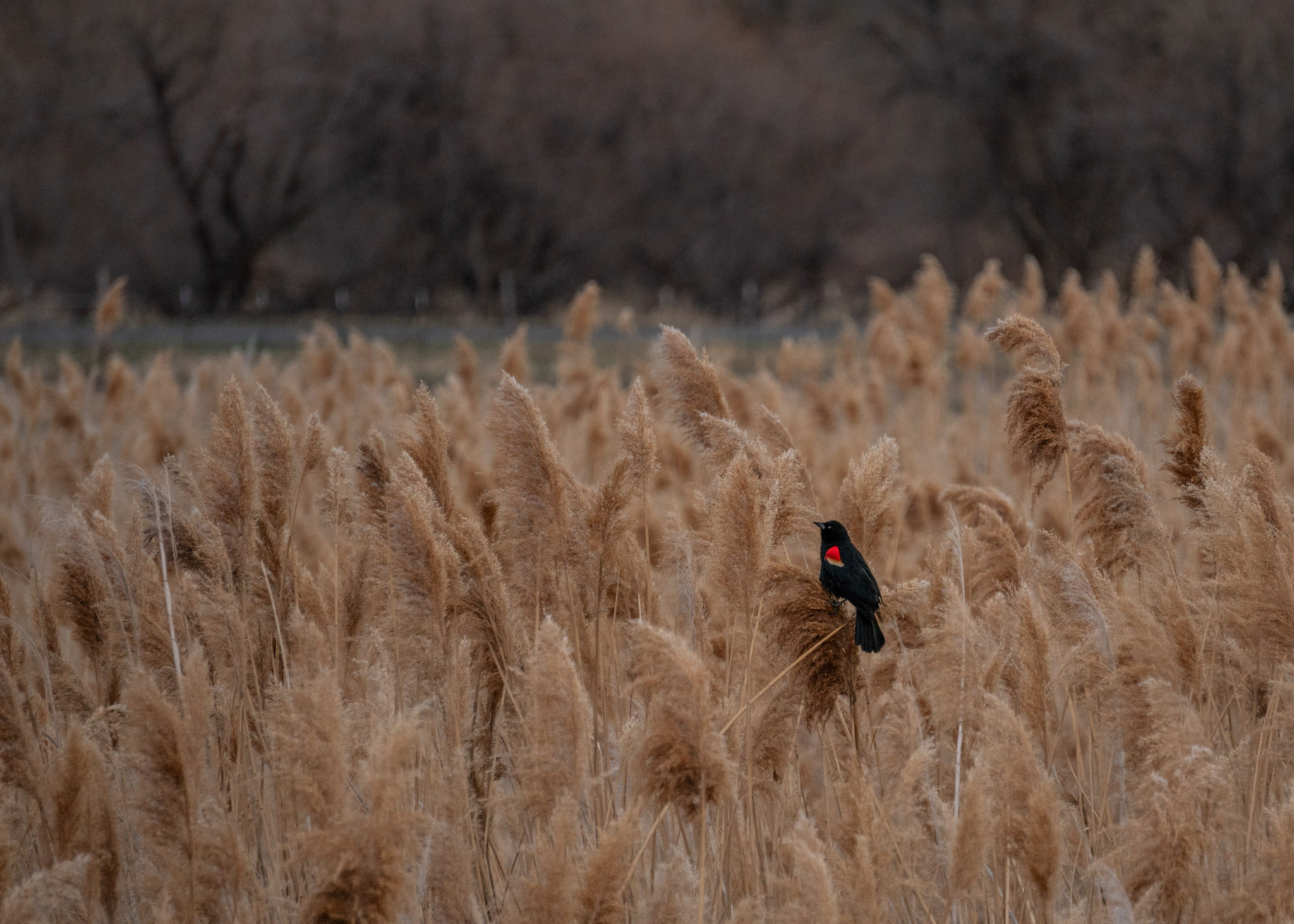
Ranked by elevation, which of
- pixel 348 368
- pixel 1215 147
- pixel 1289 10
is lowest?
pixel 348 368

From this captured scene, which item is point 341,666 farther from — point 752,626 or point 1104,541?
point 1104,541

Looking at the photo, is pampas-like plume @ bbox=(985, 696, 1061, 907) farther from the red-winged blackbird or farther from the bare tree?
the bare tree

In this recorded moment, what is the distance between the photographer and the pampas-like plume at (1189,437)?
2.67 m

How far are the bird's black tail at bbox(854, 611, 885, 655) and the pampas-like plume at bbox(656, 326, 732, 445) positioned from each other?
0.71 m

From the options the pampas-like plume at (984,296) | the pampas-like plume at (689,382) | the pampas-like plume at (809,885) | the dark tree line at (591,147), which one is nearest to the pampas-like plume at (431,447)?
the pampas-like plume at (689,382)

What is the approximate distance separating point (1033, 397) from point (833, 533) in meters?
0.60

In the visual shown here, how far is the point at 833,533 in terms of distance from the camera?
89.0 inches

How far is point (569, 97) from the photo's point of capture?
25.5m

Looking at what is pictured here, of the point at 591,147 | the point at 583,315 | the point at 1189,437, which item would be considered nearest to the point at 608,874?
the point at 1189,437

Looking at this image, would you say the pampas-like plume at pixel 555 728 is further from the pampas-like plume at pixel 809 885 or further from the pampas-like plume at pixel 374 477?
the pampas-like plume at pixel 374 477

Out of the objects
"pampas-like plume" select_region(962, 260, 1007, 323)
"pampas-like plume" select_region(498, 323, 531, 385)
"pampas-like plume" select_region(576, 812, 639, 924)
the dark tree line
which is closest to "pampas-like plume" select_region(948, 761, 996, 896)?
"pampas-like plume" select_region(576, 812, 639, 924)

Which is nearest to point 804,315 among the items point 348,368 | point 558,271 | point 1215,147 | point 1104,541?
point 558,271

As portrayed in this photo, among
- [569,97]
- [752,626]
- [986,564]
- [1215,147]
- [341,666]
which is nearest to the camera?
[752,626]

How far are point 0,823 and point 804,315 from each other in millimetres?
25838
